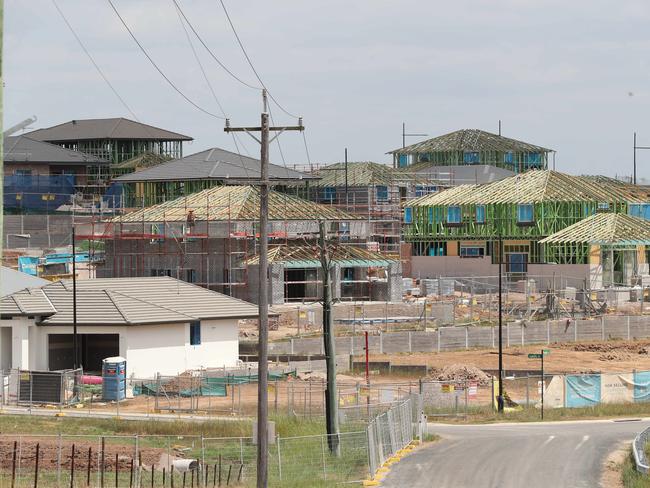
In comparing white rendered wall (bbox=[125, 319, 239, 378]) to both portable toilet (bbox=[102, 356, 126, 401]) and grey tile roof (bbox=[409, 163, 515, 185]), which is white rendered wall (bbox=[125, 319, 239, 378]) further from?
grey tile roof (bbox=[409, 163, 515, 185])

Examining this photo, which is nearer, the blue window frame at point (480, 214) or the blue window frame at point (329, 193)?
the blue window frame at point (480, 214)

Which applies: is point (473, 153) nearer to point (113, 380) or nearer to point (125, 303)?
point (125, 303)

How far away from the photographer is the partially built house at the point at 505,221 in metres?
107

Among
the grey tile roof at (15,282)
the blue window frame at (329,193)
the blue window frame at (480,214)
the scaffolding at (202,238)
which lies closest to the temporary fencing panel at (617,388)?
the grey tile roof at (15,282)

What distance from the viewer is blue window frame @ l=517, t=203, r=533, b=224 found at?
107 m

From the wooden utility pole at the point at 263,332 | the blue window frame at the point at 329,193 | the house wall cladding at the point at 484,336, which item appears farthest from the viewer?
A: the blue window frame at the point at 329,193

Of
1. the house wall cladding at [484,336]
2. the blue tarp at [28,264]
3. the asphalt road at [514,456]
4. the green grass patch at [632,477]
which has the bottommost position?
the asphalt road at [514,456]

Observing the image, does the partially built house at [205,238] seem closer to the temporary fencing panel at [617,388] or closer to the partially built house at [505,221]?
the partially built house at [505,221]

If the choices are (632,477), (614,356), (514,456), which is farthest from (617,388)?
(632,477)

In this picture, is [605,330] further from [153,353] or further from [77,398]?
[77,398]

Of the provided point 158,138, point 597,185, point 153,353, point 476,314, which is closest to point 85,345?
point 153,353

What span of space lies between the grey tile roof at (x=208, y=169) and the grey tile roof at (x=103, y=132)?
101 ft

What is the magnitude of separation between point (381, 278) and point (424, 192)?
38.5m

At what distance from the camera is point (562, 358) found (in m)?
71.8
